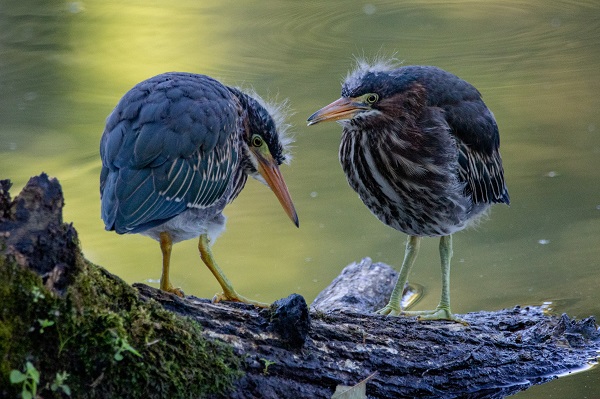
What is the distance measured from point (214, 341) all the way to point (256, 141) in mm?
1730

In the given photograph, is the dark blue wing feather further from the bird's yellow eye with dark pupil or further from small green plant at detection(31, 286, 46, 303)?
small green plant at detection(31, 286, 46, 303)

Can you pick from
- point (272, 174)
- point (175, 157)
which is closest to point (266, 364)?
point (175, 157)

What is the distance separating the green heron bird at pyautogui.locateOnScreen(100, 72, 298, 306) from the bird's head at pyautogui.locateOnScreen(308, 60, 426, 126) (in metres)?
0.47

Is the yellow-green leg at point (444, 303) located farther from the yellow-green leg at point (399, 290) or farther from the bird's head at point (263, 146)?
the bird's head at point (263, 146)

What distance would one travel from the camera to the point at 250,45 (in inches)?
496

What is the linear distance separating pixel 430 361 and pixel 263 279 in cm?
259

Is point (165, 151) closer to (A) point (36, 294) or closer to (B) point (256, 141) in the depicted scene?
(B) point (256, 141)

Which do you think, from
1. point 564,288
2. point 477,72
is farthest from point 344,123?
point 477,72

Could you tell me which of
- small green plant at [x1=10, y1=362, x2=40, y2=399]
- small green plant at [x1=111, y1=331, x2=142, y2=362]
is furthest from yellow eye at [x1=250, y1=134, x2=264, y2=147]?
small green plant at [x1=10, y1=362, x2=40, y2=399]

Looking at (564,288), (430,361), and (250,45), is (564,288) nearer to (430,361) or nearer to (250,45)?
(430,361)

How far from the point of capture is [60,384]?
3.26 m

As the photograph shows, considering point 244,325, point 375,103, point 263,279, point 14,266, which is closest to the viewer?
point 14,266

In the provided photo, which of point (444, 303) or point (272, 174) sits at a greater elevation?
point (272, 174)

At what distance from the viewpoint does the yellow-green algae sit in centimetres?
320
